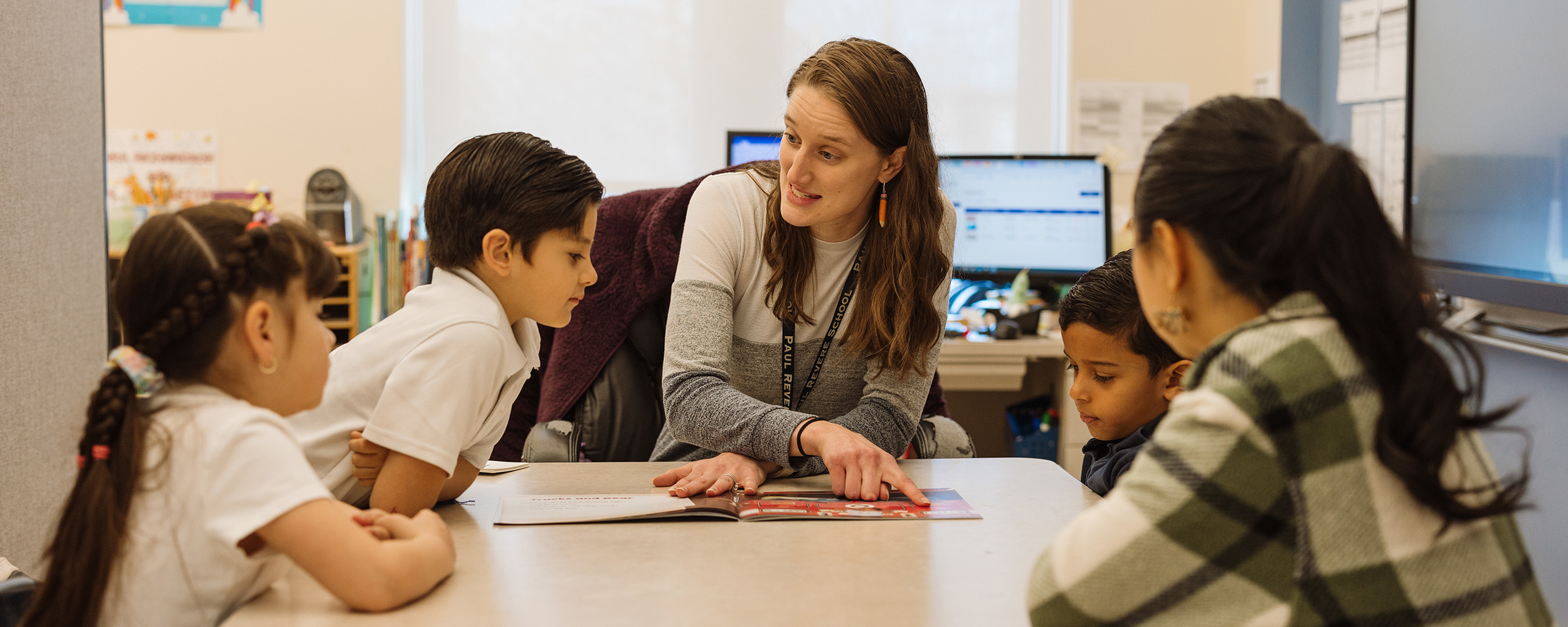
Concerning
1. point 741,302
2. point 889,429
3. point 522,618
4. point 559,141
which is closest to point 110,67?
point 559,141

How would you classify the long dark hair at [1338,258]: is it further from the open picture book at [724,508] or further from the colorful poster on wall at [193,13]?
the colorful poster on wall at [193,13]

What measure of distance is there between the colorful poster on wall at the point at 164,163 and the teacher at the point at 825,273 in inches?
104

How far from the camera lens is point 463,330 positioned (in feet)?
3.44

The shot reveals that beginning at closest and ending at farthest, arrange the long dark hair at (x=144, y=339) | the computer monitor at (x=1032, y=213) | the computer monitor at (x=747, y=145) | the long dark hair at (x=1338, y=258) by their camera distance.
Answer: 1. the long dark hair at (x=1338, y=258)
2. the long dark hair at (x=144, y=339)
3. the computer monitor at (x=1032, y=213)
4. the computer monitor at (x=747, y=145)

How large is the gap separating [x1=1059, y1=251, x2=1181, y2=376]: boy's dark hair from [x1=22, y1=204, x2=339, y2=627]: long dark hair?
96 centimetres

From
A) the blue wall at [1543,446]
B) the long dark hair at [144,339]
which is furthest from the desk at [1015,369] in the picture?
the long dark hair at [144,339]

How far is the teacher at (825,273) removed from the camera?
4.62 ft

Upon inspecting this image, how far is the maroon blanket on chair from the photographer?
170 cm

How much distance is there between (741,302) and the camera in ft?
4.97

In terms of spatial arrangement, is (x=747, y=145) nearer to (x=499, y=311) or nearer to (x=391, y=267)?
(x=391, y=267)

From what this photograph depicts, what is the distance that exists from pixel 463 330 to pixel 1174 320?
26.2 inches

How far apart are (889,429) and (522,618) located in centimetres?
72

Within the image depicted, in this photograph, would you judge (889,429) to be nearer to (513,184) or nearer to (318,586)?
(513,184)

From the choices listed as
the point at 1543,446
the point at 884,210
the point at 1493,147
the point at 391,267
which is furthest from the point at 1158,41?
the point at 391,267
